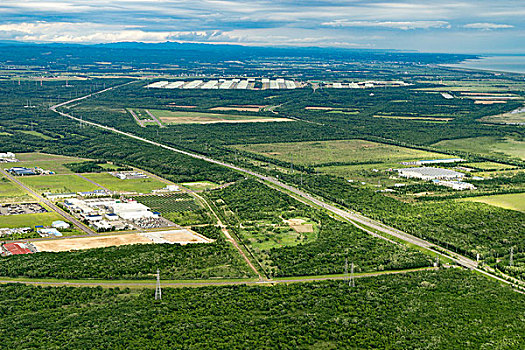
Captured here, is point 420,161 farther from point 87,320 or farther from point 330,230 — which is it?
point 87,320

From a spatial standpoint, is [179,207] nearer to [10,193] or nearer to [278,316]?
[10,193]

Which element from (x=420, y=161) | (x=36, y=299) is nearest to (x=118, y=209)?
(x=36, y=299)

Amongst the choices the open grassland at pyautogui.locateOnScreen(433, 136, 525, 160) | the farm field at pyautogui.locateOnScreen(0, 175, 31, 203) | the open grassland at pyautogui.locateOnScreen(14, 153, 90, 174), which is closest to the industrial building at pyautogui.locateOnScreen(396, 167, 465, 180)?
the open grassland at pyautogui.locateOnScreen(433, 136, 525, 160)

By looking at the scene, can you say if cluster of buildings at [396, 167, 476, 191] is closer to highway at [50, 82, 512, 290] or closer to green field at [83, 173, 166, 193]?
highway at [50, 82, 512, 290]

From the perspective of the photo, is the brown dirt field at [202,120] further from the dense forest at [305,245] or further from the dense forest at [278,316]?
the dense forest at [278,316]

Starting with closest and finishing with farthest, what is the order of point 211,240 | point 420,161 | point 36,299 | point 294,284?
1. point 36,299
2. point 294,284
3. point 211,240
4. point 420,161

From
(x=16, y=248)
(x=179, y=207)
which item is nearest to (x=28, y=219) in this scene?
(x=16, y=248)
